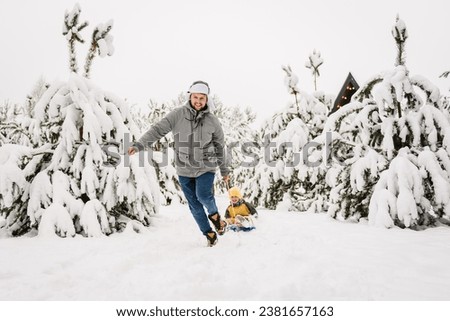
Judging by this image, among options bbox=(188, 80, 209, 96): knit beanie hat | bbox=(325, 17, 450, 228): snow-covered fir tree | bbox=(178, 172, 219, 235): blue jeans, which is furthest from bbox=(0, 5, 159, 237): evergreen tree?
bbox=(325, 17, 450, 228): snow-covered fir tree

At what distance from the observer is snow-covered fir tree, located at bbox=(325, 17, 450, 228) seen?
4.40m

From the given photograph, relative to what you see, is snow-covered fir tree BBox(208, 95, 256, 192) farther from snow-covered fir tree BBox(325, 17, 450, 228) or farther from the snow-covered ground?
the snow-covered ground

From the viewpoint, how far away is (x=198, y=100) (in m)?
3.64

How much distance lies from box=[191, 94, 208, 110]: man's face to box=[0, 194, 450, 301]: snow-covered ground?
5.31 feet

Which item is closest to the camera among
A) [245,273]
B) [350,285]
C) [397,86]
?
[350,285]

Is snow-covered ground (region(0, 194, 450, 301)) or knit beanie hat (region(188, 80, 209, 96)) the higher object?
knit beanie hat (region(188, 80, 209, 96))

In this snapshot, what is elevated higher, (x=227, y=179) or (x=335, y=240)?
(x=227, y=179)

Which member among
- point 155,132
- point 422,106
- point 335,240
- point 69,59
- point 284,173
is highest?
point 69,59

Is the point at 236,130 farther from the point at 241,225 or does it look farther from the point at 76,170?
the point at 76,170

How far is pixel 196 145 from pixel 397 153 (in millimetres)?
3336

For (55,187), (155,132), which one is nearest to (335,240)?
(155,132)

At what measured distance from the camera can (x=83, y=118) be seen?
450cm

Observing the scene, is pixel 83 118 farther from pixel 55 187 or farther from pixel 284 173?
pixel 284 173
